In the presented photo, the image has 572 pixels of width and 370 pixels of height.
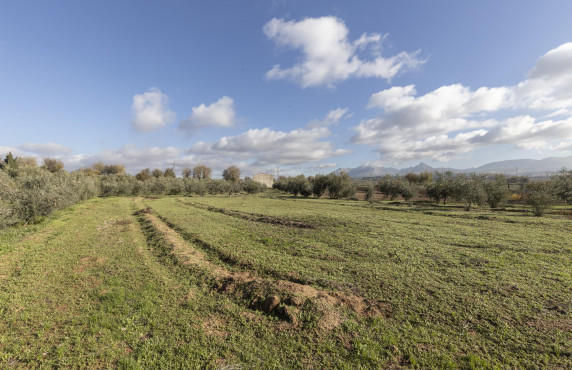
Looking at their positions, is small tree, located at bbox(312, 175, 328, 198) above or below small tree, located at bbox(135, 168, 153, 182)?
below

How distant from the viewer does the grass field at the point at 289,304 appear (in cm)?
496

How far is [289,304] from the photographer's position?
6660 mm

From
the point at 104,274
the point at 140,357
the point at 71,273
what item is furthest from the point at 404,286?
the point at 71,273

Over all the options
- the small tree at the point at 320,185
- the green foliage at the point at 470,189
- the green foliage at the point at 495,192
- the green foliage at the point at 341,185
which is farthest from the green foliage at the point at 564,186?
the small tree at the point at 320,185

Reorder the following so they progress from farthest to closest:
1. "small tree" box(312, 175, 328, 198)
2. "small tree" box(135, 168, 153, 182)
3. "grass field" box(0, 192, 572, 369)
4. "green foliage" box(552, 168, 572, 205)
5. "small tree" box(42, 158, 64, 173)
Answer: "small tree" box(135, 168, 153, 182) < "small tree" box(42, 158, 64, 173) < "small tree" box(312, 175, 328, 198) < "green foliage" box(552, 168, 572, 205) < "grass field" box(0, 192, 572, 369)

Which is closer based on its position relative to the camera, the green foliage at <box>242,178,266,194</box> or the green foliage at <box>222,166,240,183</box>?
the green foliage at <box>242,178,266,194</box>

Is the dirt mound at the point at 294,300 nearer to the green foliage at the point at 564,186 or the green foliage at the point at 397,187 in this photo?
the green foliage at the point at 564,186

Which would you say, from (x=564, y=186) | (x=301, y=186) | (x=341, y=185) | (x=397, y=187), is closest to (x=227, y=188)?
(x=301, y=186)

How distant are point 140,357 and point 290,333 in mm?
3500

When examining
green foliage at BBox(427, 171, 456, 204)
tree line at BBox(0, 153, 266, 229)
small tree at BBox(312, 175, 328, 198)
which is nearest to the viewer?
tree line at BBox(0, 153, 266, 229)

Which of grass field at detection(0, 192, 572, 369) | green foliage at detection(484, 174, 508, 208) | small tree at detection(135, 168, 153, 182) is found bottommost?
grass field at detection(0, 192, 572, 369)

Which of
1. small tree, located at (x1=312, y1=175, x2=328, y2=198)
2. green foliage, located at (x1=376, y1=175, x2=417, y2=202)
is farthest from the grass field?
small tree, located at (x1=312, y1=175, x2=328, y2=198)

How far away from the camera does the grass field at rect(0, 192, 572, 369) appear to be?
496cm

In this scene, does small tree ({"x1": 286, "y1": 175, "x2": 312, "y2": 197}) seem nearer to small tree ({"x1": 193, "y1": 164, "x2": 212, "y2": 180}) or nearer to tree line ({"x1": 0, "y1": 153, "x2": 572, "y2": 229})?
tree line ({"x1": 0, "y1": 153, "x2": 572, "y2": 229})
